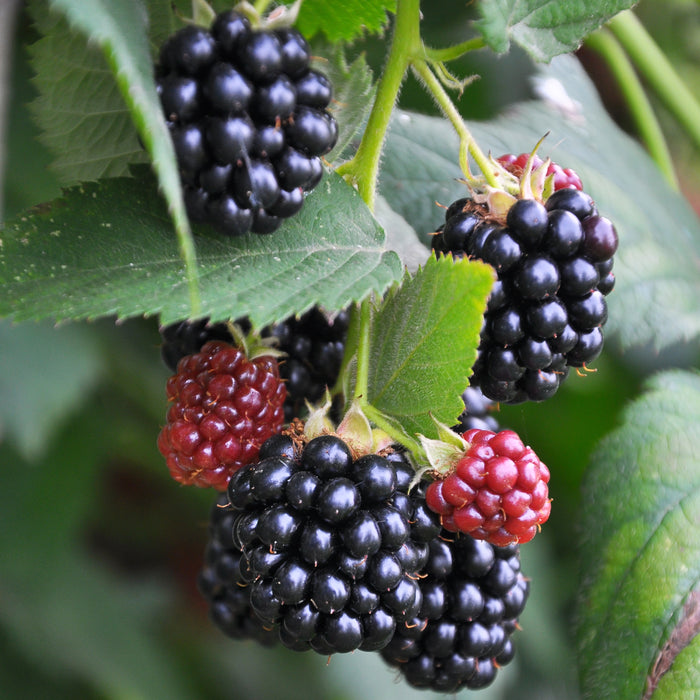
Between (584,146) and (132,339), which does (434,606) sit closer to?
(584,146)

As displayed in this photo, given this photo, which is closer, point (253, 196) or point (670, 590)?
point (253, 196)

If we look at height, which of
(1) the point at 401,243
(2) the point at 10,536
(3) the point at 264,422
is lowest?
(2) the point at 10,536

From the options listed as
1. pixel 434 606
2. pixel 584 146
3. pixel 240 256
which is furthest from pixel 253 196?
pixel 584 146

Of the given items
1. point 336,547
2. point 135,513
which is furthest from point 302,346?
point 135,513

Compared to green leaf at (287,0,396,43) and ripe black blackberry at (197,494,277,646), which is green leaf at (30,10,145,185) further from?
ripe black blackberry at (197,494,277,646)

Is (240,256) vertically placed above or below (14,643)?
above

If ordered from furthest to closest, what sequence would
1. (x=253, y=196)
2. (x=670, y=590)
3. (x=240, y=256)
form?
(x=670, y=590) → (x=240, y=256) → (x=253, y=196)
